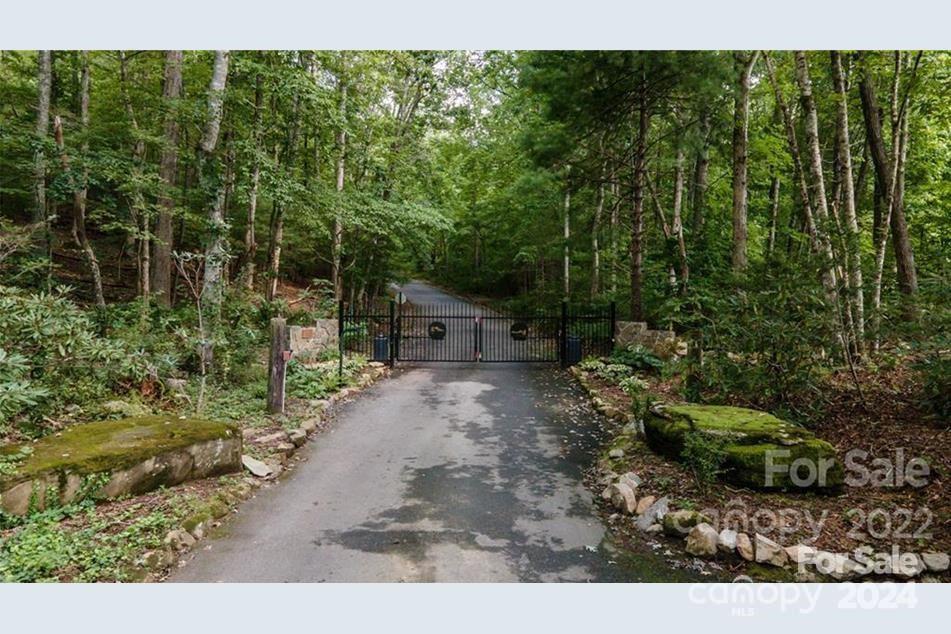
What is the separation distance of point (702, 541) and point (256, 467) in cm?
410

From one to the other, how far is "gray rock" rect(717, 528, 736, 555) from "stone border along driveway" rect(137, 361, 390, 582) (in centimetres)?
378

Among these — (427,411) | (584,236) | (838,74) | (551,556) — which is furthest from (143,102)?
(838,74)

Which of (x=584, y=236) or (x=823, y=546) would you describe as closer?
(x=823, y=546)

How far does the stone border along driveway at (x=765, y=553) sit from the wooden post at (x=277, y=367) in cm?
451

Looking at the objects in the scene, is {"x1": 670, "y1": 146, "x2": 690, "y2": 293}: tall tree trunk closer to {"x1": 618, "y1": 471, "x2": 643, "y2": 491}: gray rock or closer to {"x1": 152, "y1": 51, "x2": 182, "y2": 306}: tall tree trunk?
{"x1": 618, "y1": 471, "x2": 643, "y2": 491}: gray rock

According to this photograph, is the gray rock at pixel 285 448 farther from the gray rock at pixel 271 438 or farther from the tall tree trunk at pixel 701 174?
the tall tree trunk at pixel 701 174

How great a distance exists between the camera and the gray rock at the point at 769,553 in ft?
10.7

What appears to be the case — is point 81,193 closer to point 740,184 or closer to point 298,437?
point 298,437

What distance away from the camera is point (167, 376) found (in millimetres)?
6875

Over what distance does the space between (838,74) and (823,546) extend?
280 inches

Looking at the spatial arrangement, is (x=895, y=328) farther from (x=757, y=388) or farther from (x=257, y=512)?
(x=257, y=512)

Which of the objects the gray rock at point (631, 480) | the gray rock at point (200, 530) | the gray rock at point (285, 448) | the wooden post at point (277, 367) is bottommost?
the gray rock at point (200, 530)

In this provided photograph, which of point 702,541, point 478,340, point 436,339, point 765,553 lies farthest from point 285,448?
point 436,339

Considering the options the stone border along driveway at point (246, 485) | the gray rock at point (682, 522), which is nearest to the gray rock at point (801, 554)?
the gray rock at point (682, 522)
